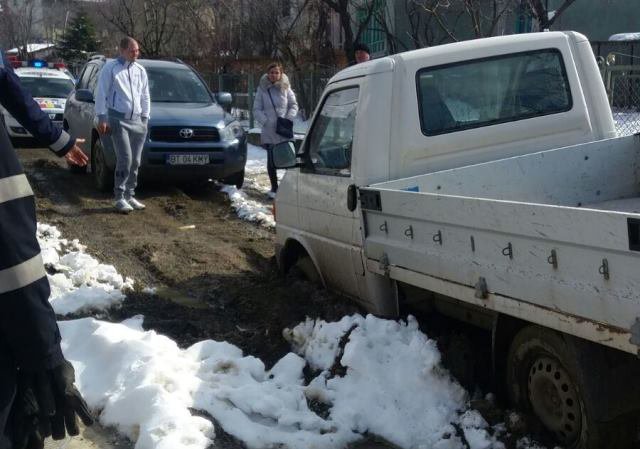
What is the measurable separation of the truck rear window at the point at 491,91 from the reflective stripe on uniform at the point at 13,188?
336 centimetres

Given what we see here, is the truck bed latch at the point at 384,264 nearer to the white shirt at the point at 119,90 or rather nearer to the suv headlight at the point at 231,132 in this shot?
the white shirt at the point at 119,90

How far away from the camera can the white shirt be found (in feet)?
33.6

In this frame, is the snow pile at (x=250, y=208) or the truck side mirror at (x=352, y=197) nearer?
the truck side mirror at (x=352, y=197)

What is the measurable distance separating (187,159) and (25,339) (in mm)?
9304

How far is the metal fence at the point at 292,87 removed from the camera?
20812mm

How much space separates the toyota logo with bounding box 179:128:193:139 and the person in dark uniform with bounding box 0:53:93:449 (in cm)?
920

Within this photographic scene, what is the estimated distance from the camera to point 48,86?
1983cm

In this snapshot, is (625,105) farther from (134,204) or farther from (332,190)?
(332,190)

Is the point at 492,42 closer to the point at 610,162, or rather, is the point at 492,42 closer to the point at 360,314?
the point at 610,162

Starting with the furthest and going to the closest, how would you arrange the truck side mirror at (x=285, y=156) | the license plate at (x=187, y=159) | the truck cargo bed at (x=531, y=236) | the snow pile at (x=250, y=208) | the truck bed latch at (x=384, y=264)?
the license plate at (x=187, y=159) → the snow pile at (x=250, y=208) → the truck side mirror at (x=285, y=156) → the truck bed latch at (x=384, y=264) → the truck cargo bed at (x=531, y=236)

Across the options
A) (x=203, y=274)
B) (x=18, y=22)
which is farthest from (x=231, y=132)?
(x=18, y=22)

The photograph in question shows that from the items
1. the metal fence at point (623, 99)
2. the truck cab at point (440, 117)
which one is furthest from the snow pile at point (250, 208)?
the metal fence at point (623, 99)

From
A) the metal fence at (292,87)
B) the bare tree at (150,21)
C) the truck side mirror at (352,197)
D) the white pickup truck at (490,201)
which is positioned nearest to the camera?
the white pickup truck at (490,201)

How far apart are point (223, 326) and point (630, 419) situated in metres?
3.24
